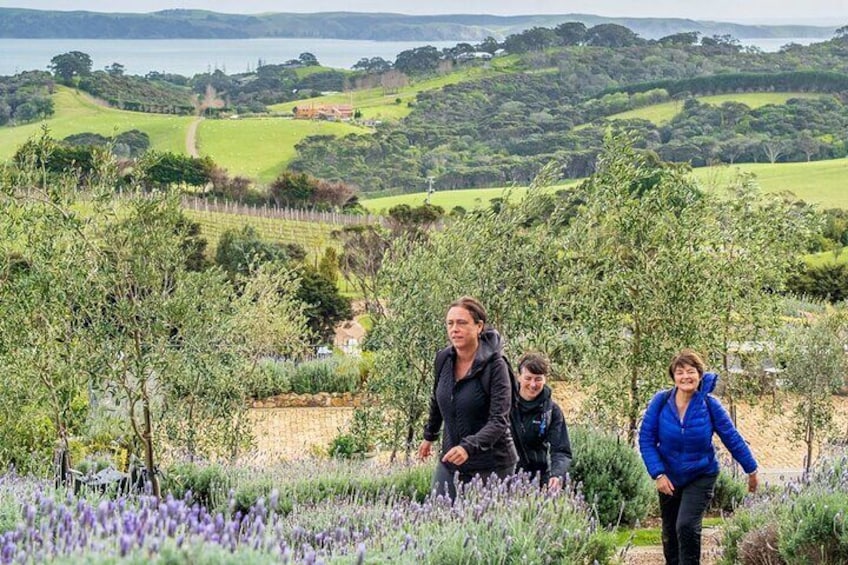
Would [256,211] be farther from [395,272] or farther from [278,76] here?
[278,76]

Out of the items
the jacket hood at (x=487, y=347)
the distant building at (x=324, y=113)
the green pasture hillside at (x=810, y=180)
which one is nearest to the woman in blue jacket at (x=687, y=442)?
the jacket hood at (x=487, y=347)

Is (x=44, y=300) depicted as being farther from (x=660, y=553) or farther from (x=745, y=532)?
(x=745, y=532)

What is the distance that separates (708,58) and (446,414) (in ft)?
615

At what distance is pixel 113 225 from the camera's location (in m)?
8.58

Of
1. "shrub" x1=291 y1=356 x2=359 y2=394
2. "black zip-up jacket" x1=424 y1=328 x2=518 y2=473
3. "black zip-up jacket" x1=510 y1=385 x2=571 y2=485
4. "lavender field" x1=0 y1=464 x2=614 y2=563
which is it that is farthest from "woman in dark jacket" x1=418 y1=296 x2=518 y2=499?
"shrub" x1=291 y1=356 x2=359 y2=394

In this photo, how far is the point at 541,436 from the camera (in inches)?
268

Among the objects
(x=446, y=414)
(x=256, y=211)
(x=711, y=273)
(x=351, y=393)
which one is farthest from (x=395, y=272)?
(x=256, y=211)

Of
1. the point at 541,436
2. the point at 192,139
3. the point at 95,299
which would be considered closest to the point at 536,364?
the point at 541,436

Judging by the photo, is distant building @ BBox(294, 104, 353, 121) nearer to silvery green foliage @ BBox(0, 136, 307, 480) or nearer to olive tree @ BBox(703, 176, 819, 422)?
olive tree @ BBox(703, 176, 819, 422)

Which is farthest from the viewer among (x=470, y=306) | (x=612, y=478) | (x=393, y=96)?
(x=393, y=96)

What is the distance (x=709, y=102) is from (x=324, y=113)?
50.8 metres

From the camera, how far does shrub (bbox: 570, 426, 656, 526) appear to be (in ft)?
28.6

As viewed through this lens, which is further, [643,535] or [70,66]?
[70,66]

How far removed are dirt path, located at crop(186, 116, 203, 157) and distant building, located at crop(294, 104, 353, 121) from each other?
14758 mm
